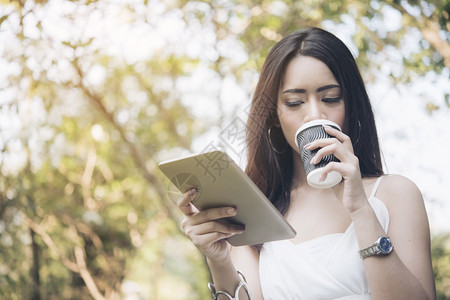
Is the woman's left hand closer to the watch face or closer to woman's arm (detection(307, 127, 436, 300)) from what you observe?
woman's arm (detection(307, 127, 436, 300))

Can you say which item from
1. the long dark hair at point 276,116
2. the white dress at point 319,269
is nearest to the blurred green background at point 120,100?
the long dark hair at point 276,116

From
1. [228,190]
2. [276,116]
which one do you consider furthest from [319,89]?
[228,190]

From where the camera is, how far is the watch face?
132 cm

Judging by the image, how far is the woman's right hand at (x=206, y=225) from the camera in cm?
145

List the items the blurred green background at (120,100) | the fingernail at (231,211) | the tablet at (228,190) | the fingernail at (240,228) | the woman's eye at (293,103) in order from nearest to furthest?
the tablet at (228,190) < the fingernail at (231,211) < the fingernail at (240,228) < the woman's eye at (293,103) < the blurred green background at (120,100)

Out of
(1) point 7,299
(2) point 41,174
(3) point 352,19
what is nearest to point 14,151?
(1) point 7,299

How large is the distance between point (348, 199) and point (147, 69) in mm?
4497

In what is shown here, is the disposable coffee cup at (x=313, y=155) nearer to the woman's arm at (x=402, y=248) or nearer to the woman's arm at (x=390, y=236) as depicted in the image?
the woman's arm at (x=390, y=236)

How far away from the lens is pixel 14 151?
3811 millimetres

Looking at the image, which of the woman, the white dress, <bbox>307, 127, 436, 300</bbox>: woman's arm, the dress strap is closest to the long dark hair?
the woman

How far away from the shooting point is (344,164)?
132 cm

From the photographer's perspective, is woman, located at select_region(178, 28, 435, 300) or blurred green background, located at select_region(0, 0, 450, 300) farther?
blurred green background, located at select_region(0, 0, 450, 300)

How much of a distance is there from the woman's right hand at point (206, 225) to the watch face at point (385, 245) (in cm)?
41

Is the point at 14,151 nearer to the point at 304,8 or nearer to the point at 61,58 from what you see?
the point at 61,58
